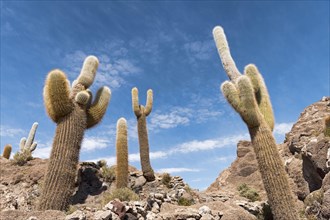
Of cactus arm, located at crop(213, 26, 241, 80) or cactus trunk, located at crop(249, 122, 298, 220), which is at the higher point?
cactus arm, located at crop(213, 26, 241, 80)

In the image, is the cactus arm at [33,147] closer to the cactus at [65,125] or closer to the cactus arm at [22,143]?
the cactus arm at [22,143]

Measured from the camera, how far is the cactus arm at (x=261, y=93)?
11852mm

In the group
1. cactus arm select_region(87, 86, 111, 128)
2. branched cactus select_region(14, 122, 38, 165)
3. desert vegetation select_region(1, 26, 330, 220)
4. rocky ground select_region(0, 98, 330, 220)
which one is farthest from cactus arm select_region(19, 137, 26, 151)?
cactus arm select_region(87, 86, 111, 128)

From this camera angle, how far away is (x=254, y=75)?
12750mm

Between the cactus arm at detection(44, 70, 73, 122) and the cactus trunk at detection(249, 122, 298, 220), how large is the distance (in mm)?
6944

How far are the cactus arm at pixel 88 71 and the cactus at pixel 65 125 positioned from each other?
4cm

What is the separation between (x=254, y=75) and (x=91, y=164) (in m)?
10.6

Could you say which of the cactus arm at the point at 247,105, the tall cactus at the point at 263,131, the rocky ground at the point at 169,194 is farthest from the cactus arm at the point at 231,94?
the rocky ground at the point at 169,194

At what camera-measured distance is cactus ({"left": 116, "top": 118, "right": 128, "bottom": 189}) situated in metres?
15.1

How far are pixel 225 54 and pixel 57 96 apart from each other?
7.32m

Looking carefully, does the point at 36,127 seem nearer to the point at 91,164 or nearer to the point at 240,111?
the point at 91,164

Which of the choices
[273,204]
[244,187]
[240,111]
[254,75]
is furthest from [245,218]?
[244,187]

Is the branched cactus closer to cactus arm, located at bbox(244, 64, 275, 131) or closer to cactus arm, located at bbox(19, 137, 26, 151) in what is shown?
cactus arm, located at bbox(19, 137, 26, 151)

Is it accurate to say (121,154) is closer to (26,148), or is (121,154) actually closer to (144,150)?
(144,150)
